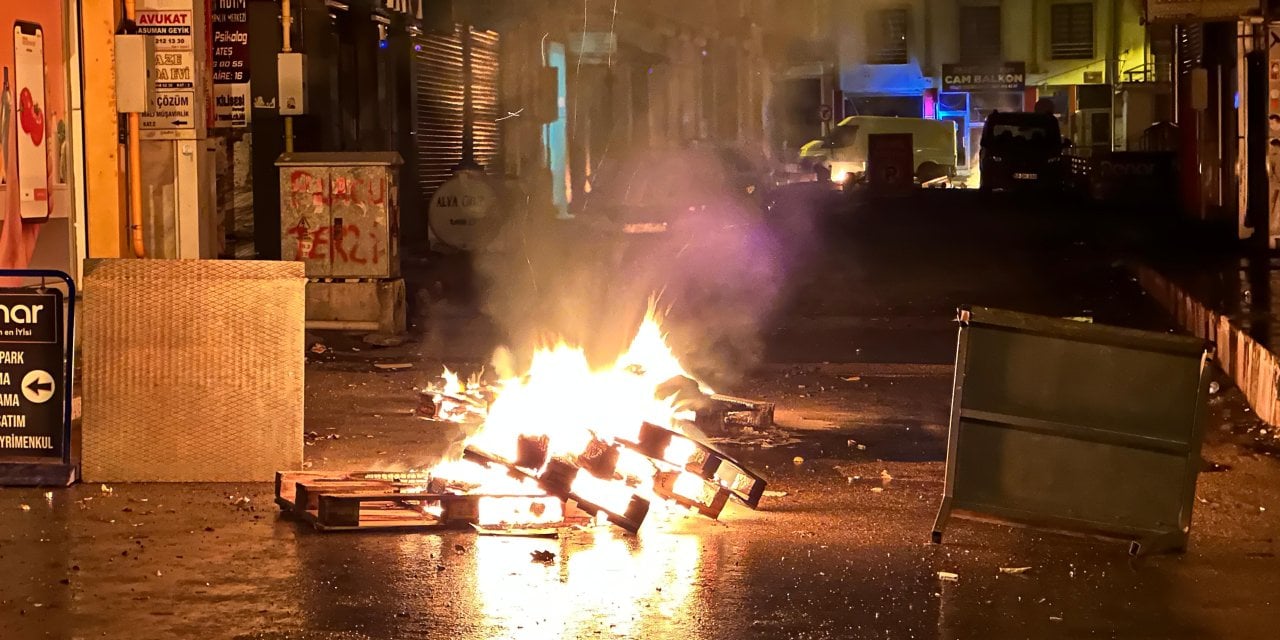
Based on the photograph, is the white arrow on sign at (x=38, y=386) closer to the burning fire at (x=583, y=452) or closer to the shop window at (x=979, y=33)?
the burning fire at (x=583, y=452)

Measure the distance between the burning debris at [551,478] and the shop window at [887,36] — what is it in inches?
2165

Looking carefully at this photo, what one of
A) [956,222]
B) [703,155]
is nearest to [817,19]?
[703,155]

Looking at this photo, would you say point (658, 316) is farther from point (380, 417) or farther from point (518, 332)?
point (380, 417)

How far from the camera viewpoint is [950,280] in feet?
63.8

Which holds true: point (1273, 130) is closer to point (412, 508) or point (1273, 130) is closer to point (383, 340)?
point (383, 340)

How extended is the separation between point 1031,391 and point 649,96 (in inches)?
1405

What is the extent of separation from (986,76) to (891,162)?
23.4m

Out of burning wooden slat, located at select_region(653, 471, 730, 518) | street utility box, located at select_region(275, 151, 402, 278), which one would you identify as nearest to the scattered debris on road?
street utility box, located at select_region(275, 151, 402, 278)

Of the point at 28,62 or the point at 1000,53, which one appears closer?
the point at 28,62

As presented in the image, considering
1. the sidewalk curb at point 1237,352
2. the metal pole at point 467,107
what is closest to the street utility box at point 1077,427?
the sidewalk curb at point 1237,352

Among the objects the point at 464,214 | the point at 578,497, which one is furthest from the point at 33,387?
the point at 464,214

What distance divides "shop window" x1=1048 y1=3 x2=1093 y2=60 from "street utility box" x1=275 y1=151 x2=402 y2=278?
50.5m

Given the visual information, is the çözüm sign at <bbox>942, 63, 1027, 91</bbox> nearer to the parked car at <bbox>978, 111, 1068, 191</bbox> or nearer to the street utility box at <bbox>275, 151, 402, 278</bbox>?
the parked car at <bbox>978, 111, 1068, 191</bbox>

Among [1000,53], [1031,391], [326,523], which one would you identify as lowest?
[326,523]
